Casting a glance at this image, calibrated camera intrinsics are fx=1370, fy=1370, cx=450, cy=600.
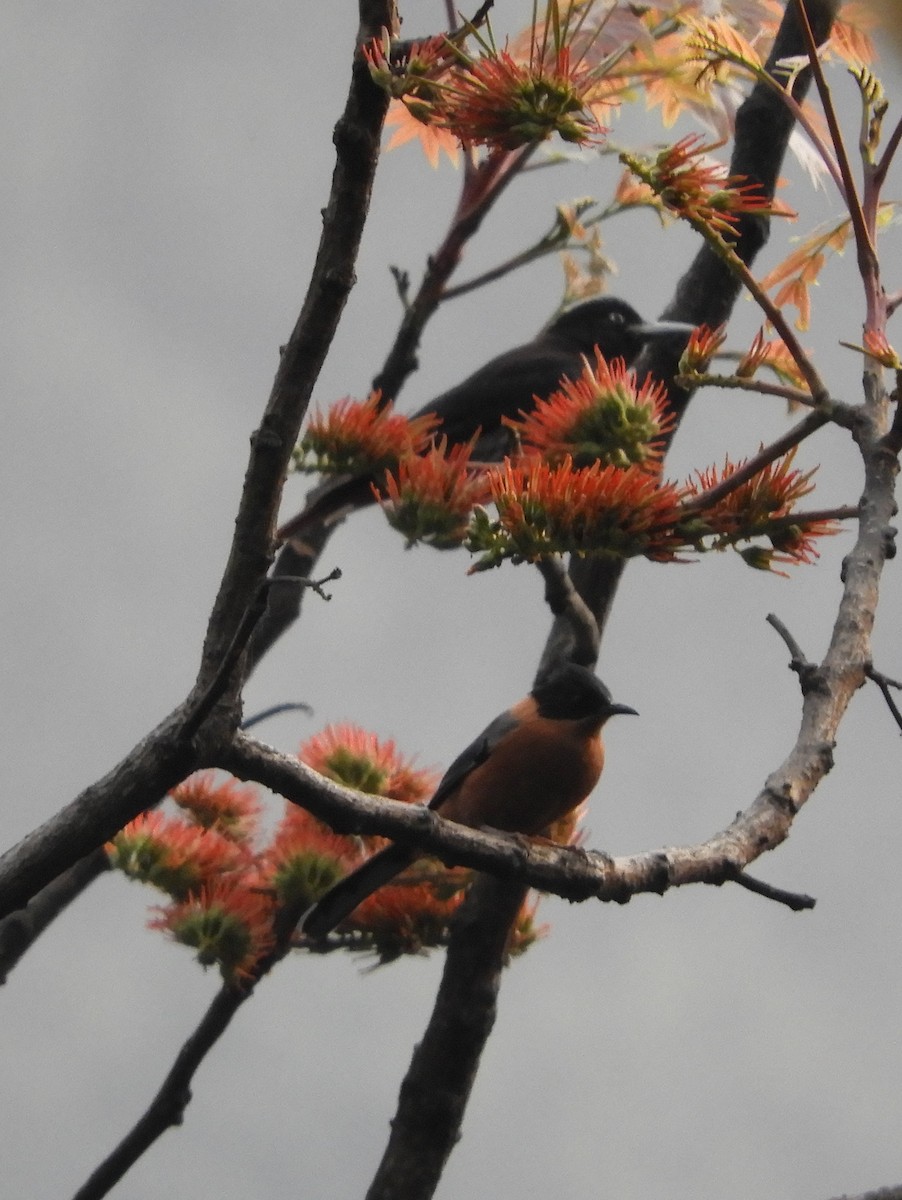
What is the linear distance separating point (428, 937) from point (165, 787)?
1003 mm

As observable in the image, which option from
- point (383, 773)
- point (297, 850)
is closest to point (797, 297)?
point (383, 773)

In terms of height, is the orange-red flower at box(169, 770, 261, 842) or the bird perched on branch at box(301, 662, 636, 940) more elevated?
the bird perched on branch at box(301, 662, 636, 940)

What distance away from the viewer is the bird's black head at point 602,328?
3.10 metres

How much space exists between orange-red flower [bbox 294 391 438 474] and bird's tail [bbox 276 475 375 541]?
28 centimetres

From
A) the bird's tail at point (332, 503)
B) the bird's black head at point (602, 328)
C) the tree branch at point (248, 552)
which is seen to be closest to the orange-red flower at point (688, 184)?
the tree branch at point (248, 552)

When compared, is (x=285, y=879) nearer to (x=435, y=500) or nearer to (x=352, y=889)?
(x=352, y=889)

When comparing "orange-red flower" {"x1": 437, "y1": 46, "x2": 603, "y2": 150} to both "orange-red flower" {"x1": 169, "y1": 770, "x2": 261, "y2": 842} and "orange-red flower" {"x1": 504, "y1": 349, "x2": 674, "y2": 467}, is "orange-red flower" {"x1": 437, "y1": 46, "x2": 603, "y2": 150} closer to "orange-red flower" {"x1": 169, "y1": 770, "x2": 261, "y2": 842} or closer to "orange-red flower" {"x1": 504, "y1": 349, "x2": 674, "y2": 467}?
"orange-red flower" {"x1": 504, "y1": 349, "x2": 674, "y2": 467}

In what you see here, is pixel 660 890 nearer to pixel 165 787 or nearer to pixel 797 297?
pixel 165 787

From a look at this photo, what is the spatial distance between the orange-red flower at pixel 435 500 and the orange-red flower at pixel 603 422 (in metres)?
0.10

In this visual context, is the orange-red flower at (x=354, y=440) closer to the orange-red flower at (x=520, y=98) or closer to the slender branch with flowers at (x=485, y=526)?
the slender branch with flowers at (x=485, y=526)

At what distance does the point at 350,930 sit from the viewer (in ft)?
6.44

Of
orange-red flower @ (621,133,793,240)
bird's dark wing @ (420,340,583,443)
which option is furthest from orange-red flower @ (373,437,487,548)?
bird's dark wing @ (420,340,583,443)

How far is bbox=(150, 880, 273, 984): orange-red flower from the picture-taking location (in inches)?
72.7

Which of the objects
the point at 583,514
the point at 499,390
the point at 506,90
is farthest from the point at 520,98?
the point at 499,390
